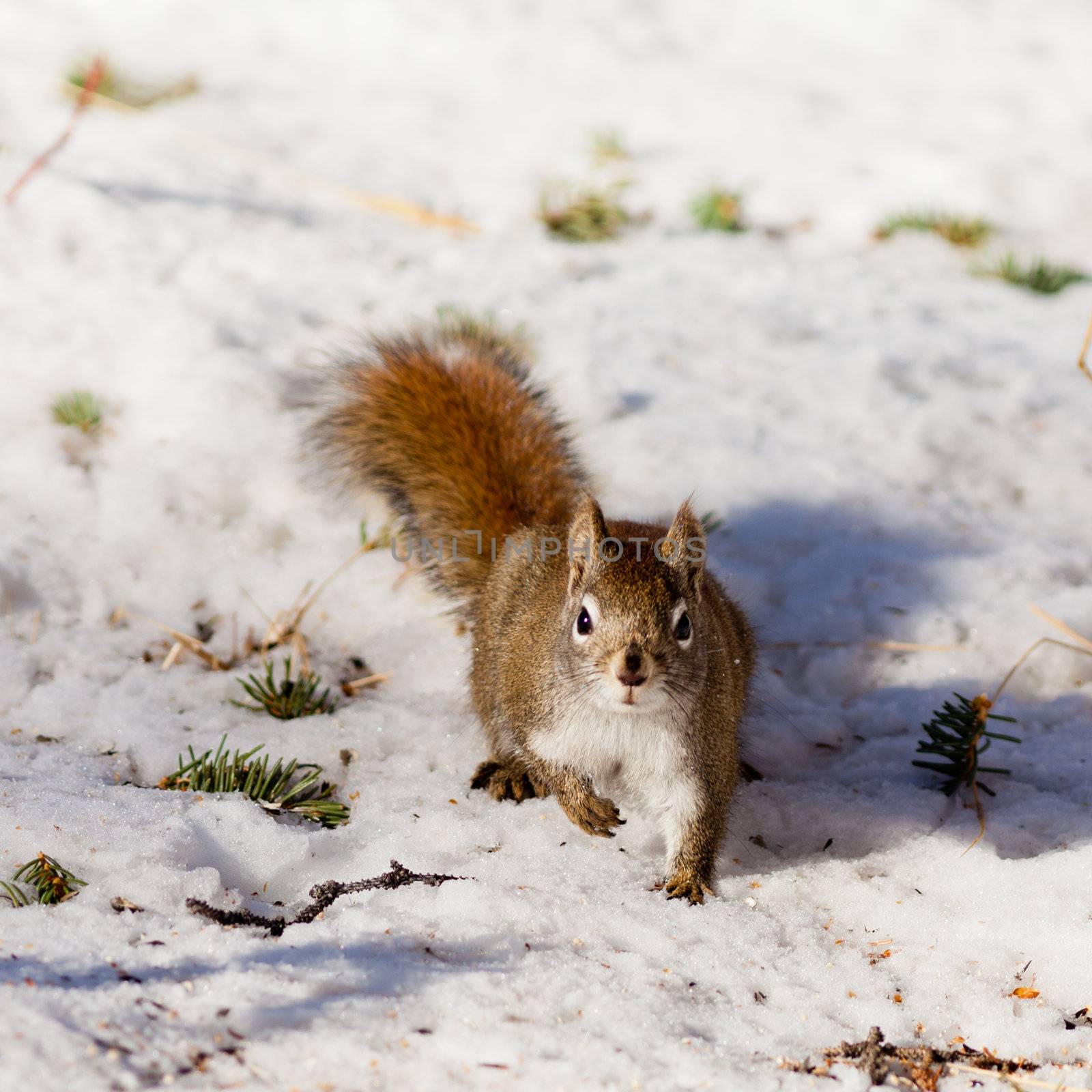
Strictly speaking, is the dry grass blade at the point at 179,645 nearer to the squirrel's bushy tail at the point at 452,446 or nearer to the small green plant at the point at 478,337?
the squirrel's bushy tail at the point at 452,446

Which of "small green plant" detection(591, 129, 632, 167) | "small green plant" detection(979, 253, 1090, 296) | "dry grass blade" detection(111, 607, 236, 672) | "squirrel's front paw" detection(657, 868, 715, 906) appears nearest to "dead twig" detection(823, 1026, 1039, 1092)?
"squirrel's front paw" detection(657, 868, 715, 906)

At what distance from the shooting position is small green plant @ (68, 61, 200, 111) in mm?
5973

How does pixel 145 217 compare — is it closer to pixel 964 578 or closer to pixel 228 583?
pixel 228 583

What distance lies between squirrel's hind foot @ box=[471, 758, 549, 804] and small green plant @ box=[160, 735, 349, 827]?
385 mm

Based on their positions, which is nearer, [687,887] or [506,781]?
[687,887]

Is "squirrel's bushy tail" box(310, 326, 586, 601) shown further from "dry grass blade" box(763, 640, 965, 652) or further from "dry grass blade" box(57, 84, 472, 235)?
"dry grass blade" box(57, 84, 472, 235)

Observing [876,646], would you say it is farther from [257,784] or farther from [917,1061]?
[257,784]

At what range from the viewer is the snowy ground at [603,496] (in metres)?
2.01

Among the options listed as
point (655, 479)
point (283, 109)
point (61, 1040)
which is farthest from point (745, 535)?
point (283, 109)

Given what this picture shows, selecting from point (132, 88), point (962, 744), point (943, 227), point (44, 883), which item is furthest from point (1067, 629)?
point (132, 88)

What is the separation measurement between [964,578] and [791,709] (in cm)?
86

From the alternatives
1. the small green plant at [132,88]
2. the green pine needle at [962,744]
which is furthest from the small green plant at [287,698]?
the small green plant at [132,88]

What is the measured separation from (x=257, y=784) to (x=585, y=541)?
0.96m

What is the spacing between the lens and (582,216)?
564 centimetres
